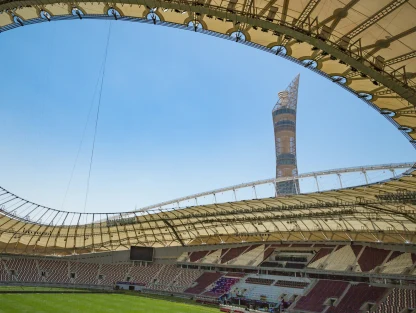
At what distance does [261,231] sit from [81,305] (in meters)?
27.0

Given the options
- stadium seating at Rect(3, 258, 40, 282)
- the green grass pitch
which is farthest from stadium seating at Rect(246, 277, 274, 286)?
stadium seating at Rect(3, 258, 40, 282)

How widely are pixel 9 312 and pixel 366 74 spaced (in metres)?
31.4

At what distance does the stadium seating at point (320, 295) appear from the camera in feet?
131

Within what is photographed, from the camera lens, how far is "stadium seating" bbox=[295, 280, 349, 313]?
40.0 m

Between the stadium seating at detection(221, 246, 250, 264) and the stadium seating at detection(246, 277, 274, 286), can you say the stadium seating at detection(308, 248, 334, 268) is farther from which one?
the stadium seating at detection(221, 246, 250, 264)

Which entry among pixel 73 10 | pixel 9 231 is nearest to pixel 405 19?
pixel 73 10

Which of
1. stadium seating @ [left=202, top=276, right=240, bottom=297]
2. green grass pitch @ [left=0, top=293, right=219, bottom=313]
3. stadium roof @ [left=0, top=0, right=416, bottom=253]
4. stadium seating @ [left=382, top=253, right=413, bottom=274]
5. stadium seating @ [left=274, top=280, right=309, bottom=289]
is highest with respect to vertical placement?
stadium roof @ [left=0, top=0, right=416, bottom=253]

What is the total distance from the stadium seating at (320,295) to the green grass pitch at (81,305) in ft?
31.6

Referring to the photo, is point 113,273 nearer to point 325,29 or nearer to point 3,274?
point 3,274

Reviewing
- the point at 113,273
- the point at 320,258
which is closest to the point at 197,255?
the point at 113,273

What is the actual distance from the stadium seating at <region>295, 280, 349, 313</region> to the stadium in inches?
8.2

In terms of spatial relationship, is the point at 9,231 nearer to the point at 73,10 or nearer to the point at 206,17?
the point at 73,10

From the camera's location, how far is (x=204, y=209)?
46750 mm

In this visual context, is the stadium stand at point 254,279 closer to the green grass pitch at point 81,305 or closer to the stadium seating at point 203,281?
the stadium seating at point 203,281
